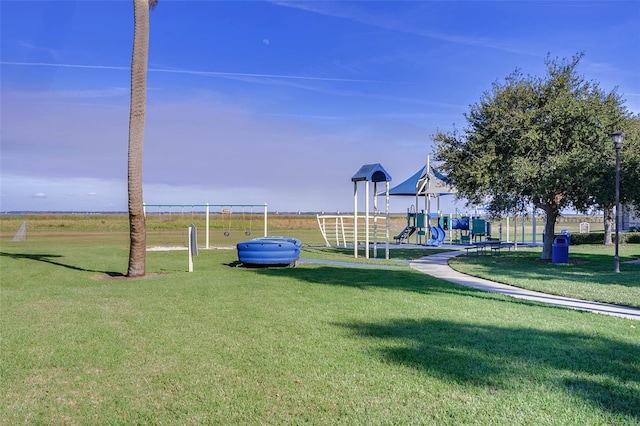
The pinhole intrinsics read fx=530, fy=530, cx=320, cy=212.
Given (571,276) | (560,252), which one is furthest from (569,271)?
(560,252)

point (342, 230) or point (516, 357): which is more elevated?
point (342, 230)

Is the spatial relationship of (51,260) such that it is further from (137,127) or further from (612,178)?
(612,178)

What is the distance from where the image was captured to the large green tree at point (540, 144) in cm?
1614

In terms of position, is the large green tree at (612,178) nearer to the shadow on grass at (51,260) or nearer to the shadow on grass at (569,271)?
the shadow on grass at (569,271)

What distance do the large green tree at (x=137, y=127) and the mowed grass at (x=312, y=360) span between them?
3.20 m

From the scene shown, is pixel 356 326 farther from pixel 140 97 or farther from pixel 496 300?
pixel 140 97

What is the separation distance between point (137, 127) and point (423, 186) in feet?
60.7

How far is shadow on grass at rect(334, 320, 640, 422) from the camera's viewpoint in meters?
4.45

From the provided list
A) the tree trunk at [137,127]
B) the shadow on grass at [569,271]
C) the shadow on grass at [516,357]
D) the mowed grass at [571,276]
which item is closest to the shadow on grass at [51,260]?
the tree trunk at [137,127]

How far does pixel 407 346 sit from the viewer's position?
577 centimetres

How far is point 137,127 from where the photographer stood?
12914 millimetres

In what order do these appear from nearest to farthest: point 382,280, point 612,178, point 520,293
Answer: point 520,293
point 382,280
point 612,178

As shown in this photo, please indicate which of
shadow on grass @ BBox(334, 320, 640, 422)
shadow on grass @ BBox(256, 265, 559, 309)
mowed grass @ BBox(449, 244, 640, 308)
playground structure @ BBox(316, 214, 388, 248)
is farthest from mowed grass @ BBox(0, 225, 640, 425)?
playground structure @ BBox(316, 214, 388, 248)

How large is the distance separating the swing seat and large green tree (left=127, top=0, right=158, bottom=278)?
9.93ft
